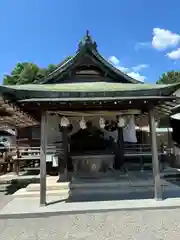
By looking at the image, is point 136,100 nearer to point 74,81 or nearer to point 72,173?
point 74,81

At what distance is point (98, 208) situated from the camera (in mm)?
6031

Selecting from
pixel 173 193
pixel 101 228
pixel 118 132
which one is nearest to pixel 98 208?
pixel 101 228

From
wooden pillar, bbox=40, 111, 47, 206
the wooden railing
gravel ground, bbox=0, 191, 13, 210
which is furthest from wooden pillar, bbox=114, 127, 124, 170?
gravel ground, bbox=0, 191, 13, 210

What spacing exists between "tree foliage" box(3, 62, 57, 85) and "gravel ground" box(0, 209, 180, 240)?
77.1ft

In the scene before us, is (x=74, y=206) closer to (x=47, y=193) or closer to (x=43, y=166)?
(x=43, y=166)

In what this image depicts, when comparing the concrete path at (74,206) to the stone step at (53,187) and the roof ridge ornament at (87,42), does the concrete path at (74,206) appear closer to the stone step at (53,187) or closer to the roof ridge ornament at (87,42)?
the stone step at (53,187)

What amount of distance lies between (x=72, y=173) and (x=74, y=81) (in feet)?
11.2

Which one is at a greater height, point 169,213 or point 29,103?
point 29,103

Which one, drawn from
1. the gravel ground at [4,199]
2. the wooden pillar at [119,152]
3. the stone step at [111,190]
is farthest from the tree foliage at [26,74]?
the stone step at [111,190]

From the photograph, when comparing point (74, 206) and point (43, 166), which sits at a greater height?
point (43, 166)

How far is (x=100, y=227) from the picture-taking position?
5066 millimetres

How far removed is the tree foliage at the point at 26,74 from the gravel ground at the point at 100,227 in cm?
2349

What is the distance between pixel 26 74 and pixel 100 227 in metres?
27.0

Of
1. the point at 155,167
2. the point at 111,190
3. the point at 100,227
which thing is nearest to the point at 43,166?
the point at 100,227
